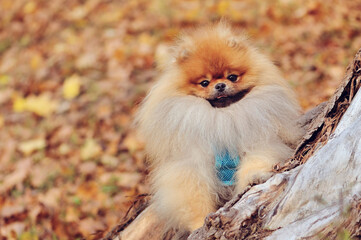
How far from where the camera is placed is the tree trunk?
7.00 ft

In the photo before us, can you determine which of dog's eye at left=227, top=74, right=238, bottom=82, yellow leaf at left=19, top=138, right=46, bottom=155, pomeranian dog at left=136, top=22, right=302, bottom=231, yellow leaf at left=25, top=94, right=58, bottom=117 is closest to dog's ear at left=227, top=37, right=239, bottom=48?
pomeranian dog at left=136, top=22, right=302, bottom=231

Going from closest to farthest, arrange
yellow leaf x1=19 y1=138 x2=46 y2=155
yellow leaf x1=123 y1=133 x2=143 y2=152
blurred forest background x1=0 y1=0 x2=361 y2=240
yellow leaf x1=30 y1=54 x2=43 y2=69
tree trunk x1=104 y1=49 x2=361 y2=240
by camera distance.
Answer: tree trunk x1=104 y1=49 x2=361 y2=240
blurred forest background x1=0 y1=0 x2=361 y2=240
yellow leaf x1=123 y1=133 x2=143 y2=152
yellow leaf x1=19 y1=138 x2=46 y2=155
yellow leaf x1=30 y1=54 x2=43 y2=69

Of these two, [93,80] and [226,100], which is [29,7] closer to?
[93,80]

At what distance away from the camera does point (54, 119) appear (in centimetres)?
607

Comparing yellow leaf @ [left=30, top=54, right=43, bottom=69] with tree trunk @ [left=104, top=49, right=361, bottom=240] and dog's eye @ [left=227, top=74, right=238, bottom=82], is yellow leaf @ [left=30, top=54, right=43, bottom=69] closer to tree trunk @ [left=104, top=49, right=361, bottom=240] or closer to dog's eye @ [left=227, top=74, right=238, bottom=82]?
dog's eye @ [left=227, top=74, right=238, bottom=82]

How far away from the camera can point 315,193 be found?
7.34 ft

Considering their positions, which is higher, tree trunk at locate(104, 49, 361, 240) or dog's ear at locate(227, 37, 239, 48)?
dog's ear at locate(227, 37, 239, 48)

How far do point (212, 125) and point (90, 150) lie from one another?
2918 mm

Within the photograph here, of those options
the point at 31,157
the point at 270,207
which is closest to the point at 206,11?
the point at 31,157

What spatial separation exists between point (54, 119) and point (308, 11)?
355 centimetres

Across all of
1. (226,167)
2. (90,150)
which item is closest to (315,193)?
(226,167)

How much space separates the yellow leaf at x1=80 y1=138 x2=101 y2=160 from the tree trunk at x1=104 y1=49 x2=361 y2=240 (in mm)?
3000

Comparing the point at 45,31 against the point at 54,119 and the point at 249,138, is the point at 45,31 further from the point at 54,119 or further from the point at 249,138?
the point at 249,138

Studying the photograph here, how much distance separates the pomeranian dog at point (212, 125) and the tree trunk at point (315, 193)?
0.21 m
